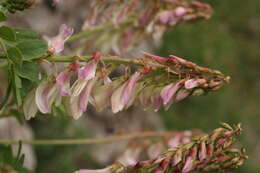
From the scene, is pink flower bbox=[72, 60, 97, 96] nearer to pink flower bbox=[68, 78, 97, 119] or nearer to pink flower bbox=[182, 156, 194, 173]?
pink flower bbox=[68, 78, 97, 119]

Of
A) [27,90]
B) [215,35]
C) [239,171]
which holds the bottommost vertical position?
[239,171]

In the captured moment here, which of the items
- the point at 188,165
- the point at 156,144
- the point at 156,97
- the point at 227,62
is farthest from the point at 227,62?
the point at 188,165

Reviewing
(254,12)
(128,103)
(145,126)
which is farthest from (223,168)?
(254,12)

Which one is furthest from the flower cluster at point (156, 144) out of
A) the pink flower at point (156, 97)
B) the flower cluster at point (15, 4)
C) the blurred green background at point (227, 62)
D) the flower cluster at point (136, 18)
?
the blurred green background at point (227, 62)

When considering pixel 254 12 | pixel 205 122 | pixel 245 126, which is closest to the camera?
pixel 205 122

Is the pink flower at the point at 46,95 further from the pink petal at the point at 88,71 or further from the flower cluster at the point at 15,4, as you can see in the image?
the flower cluster at the point at 15,4

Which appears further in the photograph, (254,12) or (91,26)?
(254,12)

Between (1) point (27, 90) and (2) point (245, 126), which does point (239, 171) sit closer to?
(2) point (245, 126)
